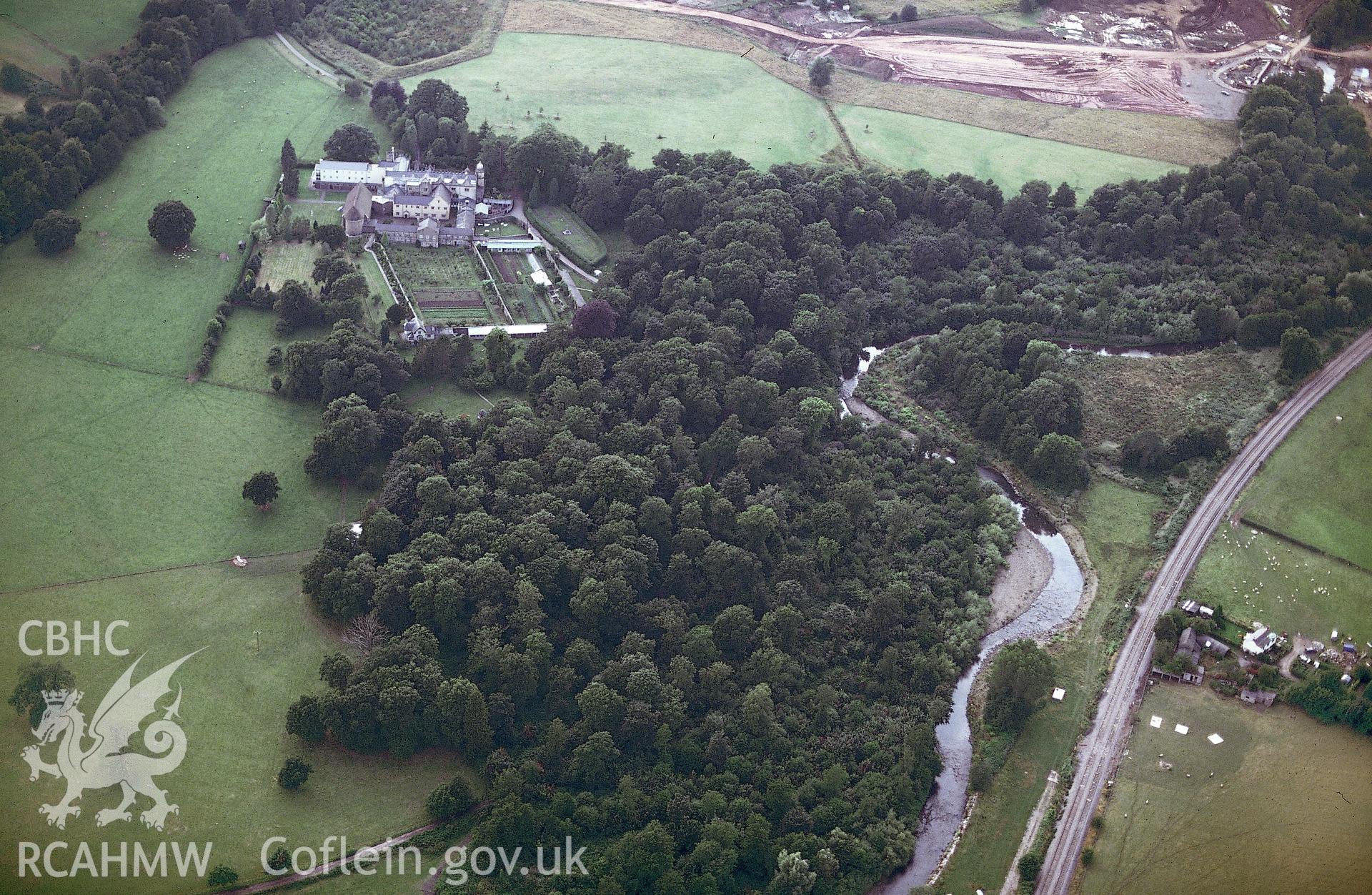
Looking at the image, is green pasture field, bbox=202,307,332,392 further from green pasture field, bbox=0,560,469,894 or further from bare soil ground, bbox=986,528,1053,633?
bare soil ground, bbox=986,528,1053,633

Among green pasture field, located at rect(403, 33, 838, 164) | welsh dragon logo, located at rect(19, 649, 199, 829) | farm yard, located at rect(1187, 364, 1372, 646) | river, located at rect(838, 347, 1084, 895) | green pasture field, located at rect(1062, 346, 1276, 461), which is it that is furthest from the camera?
green pasture field, located at rect(403, 33, 838, 164)

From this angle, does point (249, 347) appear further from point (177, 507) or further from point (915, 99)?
point (915, 99)

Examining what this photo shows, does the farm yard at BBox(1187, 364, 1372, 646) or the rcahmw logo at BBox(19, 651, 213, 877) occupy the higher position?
the farm yard at BBox(1187, 364, 1372, 646)

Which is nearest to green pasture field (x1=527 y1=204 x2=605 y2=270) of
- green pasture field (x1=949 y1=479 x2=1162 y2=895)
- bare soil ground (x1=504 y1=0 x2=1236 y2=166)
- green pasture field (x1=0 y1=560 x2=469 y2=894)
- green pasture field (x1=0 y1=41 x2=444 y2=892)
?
green pasture field (x1=0 y1=41 x2=444 y2=892)

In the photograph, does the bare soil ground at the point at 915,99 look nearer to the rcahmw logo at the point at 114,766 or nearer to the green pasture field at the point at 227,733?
the green pasture field at the point at 227,733

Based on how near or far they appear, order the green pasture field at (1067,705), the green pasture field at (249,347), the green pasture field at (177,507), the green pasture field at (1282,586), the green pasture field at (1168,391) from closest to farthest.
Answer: the green pasture field at (177,507), the green pasture field at (1067,705), the green pasture field at (1282,586), the green pasture field at (249,347), the green pasture field at (1168,391)

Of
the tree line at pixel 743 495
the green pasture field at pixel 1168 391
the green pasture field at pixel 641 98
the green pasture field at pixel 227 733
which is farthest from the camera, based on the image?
the green pasture field at pixel 641 98

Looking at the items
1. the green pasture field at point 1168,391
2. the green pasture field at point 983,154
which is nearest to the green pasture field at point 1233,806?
the green pasture field at point 1168,391

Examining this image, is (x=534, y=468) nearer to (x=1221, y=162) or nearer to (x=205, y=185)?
(x=205, y=185)
